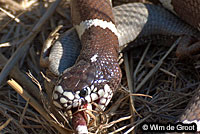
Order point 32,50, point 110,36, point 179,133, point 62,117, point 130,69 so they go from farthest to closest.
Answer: point 32,50 < point 130,69 < point 110,36 < point 62,117 < point 179,133

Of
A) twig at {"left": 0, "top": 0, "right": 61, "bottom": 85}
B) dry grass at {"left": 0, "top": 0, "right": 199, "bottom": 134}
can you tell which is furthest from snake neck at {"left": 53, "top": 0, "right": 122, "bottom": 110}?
twig at {"left": 0, "top": 0, "right": 61, "bottom": 85}

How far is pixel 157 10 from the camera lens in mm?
4879

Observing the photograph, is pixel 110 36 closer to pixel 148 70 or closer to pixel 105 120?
pixel 148 70

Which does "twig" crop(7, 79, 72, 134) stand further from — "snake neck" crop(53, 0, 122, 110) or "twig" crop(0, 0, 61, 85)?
"twig" crop(0, 0, 61, 85)

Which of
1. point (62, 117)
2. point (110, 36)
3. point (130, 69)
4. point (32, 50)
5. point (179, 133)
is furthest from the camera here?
point (32, 50)

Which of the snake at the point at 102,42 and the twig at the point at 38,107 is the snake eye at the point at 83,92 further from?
the twig at the point at 38,107

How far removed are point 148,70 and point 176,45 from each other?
59cm

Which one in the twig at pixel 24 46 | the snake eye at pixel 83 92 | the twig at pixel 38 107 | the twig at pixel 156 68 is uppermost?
the twig at pixel 24 46

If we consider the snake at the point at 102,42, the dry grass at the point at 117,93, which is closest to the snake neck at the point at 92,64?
the snake at the point at 102,42

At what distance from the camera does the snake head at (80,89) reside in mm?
3410

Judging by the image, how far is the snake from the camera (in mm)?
3449

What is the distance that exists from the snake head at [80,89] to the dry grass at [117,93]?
18cm

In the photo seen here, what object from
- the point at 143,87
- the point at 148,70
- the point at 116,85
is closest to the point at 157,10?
the point at 148,70

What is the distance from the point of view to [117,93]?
13.8 feet
